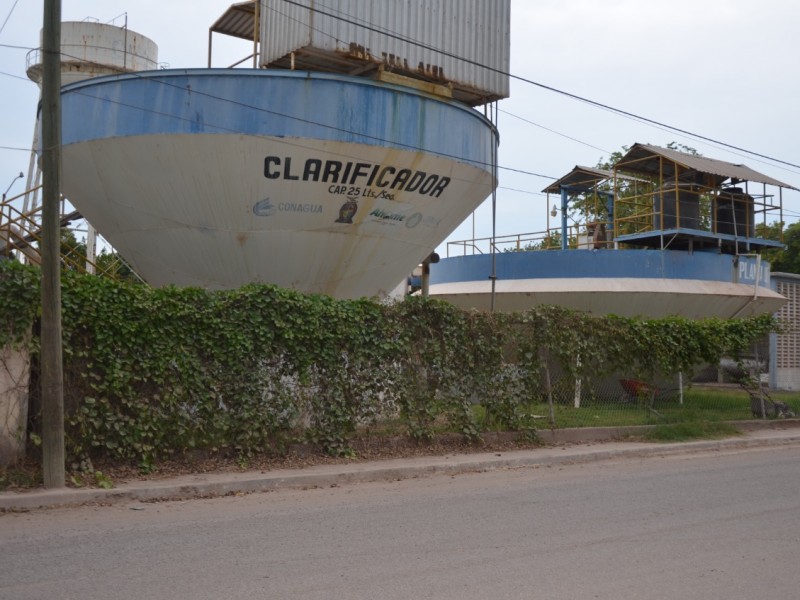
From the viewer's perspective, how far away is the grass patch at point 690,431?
50.0ft

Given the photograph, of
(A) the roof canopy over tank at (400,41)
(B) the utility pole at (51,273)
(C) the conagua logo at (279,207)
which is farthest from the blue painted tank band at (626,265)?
(B) the utility pole at (51,273)

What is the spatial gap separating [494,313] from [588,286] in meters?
10.1

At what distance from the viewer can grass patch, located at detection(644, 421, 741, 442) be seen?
15250 mm

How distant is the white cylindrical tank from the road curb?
1984 cm

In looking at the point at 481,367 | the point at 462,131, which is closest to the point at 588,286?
the point at 462,131

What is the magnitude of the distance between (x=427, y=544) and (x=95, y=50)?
24463 millimetres

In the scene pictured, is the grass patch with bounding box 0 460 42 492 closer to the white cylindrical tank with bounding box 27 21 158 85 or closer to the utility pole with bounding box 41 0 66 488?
the utility pole with bounding box 41 0 66 488

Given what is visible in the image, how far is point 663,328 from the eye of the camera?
629 inches

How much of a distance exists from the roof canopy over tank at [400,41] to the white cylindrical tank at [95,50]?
10.8 meters

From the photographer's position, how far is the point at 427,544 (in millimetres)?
7012

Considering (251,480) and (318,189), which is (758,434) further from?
(251,480)

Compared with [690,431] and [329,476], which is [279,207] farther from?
[690,431]

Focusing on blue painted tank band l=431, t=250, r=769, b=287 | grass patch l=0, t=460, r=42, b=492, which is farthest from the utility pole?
blue painted tank band l=431, t=250, r=769, b=287

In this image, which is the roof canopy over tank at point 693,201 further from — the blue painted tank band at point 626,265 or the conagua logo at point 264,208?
the conagua logo at point 264,208
